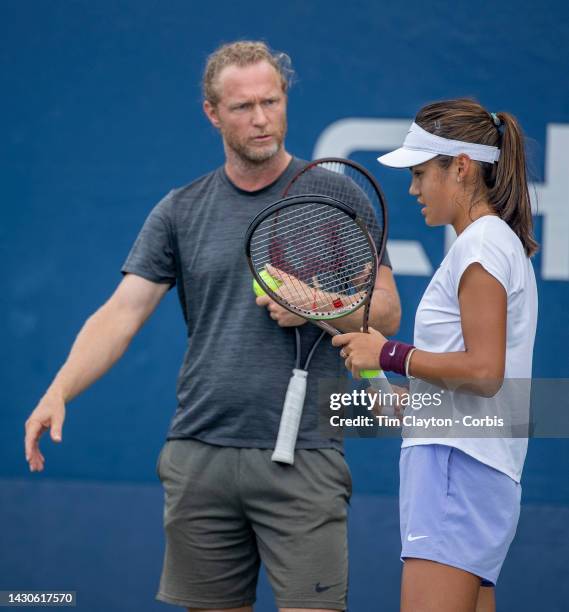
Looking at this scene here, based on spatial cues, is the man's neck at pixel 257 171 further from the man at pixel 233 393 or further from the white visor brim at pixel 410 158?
the white visor brim at pixel 410 158

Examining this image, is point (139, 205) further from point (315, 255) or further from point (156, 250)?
point (315, 255)

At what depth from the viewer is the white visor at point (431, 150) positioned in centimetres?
246

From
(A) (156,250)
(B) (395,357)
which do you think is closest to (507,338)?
(B) (395,357)

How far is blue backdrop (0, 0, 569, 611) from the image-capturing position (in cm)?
405

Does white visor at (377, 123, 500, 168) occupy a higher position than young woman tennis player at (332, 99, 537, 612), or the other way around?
white visor at (377, 123, 500, 168)

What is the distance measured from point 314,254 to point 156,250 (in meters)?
0.44

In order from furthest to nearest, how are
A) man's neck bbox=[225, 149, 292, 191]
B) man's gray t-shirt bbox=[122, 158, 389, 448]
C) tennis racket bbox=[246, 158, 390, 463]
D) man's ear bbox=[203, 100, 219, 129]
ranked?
man's ear bbox=[203, 100, 219, 129]
man's neck bbox=[225, 149, 292, 191]
man's gray t-shirt bbox=[122, 158, 389, 448]
tennis racket bbox=[246, 158, 390, 463]

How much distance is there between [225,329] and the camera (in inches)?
119

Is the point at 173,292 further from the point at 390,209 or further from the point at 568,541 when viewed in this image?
the point at 568,541

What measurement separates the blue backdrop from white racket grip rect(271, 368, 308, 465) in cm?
122

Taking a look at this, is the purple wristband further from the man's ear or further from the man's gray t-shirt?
the man's ear

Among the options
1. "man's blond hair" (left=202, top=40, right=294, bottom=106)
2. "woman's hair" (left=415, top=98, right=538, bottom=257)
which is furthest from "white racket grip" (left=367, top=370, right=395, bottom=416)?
"man's blond hair" (left=202, top=40, right=294, bottom=106)

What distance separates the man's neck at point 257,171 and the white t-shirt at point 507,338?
77cm

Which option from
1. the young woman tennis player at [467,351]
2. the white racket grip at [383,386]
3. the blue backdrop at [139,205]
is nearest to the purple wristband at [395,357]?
the young woman tennis player at [467,351]
